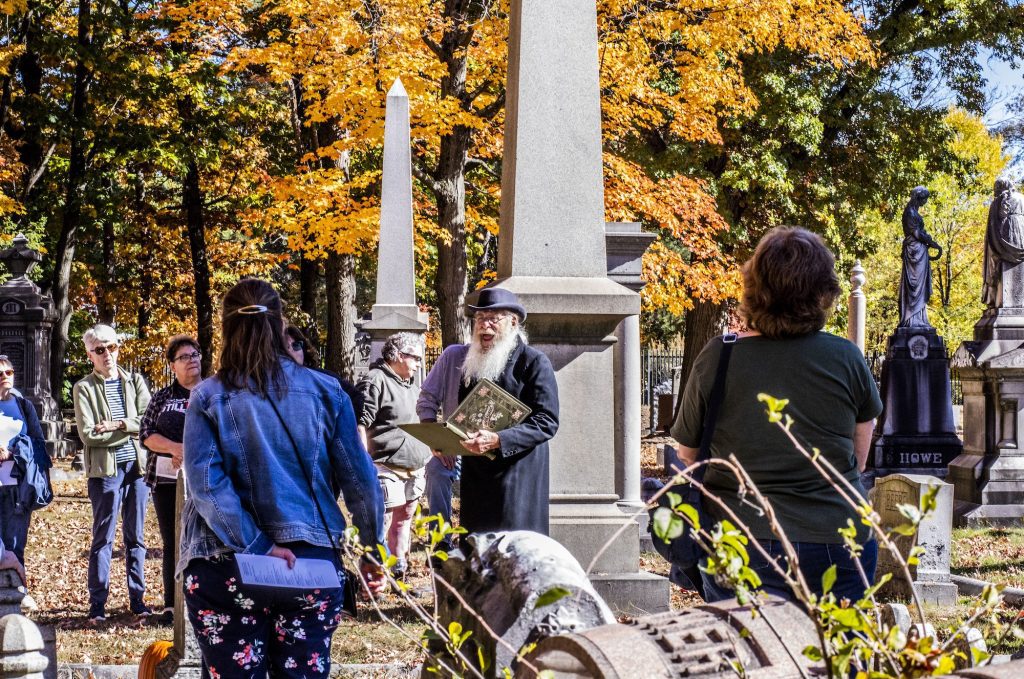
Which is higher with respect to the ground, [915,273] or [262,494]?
[915,273]

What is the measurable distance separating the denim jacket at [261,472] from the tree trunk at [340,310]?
16.9 meters

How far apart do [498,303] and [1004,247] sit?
9.99 m

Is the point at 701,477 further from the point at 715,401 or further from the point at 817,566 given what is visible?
the point at 817,566

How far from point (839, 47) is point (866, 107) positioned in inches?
185

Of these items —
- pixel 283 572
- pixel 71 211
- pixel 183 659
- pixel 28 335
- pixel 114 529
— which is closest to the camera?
pixel 283 572

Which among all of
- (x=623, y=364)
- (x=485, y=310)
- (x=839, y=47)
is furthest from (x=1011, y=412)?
(x=485, y=310)

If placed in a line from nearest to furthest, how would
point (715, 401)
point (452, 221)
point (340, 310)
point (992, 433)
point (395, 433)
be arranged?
point (715, 401) < point (395, 433) < point (992, 433) < point (452, 221) < point (340, 310)

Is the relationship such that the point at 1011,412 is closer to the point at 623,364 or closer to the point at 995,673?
the point at 623,364

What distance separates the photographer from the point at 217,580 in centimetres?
355

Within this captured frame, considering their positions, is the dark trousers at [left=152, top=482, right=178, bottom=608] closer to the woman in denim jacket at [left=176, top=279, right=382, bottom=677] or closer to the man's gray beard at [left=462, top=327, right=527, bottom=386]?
the man's gray beard at [left=462, top=327, right=527, bottom=386]

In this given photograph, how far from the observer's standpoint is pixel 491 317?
5.44 metres

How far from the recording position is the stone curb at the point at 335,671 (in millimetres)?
5930

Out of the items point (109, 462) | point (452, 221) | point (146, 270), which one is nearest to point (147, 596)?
point (109, 462)

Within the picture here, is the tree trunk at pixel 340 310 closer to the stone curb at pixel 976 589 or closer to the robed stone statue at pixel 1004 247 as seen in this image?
the robed stone statue at pixel 1004 247
